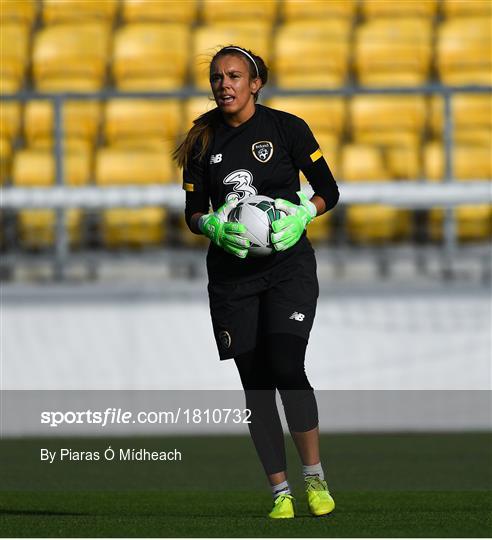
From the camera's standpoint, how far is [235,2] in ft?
39.7

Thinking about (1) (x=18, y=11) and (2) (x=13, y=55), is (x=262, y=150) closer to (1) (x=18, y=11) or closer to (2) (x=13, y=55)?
(2) (x=13, y=55)

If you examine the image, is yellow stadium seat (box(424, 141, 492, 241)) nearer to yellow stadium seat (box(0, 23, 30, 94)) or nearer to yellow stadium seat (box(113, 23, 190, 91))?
yellow stadium seat (box(113, 23, 190, 91))

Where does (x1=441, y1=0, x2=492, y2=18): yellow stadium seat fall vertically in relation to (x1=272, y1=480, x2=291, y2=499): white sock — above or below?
above

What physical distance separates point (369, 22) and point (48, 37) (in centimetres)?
274

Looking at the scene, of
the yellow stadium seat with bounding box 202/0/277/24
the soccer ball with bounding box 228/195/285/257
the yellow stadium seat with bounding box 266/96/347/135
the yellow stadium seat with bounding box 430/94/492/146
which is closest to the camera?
the soccer ball with bounding box 228/195/285/257

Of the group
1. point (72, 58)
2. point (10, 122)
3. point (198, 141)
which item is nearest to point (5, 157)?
point (10, 122)

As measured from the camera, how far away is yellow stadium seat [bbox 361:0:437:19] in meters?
11.7

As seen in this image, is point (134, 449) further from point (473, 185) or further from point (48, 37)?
point (48, 37)

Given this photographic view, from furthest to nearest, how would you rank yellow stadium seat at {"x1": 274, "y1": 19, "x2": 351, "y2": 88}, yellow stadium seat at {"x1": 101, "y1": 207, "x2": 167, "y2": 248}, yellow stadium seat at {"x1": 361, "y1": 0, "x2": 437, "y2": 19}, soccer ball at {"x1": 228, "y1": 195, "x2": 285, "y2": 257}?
1. yellow stadium seat at {"x1": 361, "y1": 0, "x2": 437, "y2": 19}
2. yellow stadium seat at {"x1": 274, "y1": 19, "x2": 351, "y2": 88}
3. yellow stadium seat at {"x1": 101, "y1": 207, "x2": 167, "y2": 248}
4. soccer ball at {"x1": 228, "y1": 195, "x2": 285, "y2": 257}

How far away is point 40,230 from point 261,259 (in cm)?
403

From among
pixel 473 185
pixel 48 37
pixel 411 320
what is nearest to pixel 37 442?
pixel 411 320

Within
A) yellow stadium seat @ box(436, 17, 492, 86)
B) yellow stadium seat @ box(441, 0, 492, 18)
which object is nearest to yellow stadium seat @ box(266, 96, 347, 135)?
yellow stadium seat @ box(436, 17, 492, 86)

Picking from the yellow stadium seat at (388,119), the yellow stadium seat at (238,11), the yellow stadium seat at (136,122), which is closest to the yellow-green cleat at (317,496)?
the yellow stadium seat at (388,119)

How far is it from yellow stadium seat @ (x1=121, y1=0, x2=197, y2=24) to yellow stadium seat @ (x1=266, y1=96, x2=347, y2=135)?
7.65 feet
